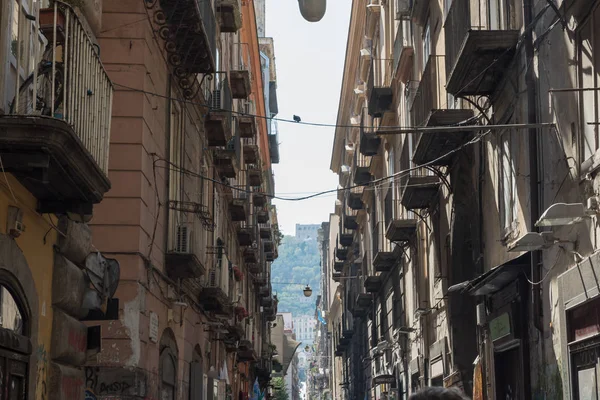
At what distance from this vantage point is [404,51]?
2483 cm

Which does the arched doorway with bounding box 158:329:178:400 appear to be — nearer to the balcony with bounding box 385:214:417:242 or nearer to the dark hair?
the balcony with bounding box 385:214:417:242

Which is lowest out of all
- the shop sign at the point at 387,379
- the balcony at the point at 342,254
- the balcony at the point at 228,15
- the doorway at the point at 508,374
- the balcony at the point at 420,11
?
the doorway at the point at 508,374

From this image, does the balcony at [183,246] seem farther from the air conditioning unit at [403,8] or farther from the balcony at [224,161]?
the air conditioning unit at [403,8]

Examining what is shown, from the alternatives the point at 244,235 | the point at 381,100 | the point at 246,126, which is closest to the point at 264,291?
the point at 244,235

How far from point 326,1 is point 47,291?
13.0 ft

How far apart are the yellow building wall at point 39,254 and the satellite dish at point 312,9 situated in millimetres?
2907

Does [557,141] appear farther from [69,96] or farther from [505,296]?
[69,96]

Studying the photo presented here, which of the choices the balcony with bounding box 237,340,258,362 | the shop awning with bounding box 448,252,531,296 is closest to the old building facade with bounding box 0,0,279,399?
the balcony with bounding box 237,340,258,362

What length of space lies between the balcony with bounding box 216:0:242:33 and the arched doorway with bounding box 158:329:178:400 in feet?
30.8

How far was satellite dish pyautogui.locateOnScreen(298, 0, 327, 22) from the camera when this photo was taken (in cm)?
882

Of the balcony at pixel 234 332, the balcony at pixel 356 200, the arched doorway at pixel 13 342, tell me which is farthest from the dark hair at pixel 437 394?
the balcony at pixel 356 200

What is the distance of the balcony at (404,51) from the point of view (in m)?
24.8

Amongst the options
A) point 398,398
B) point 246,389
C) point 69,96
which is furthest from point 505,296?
point 246,389

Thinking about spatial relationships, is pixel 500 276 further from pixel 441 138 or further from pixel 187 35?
pixel 187 35
